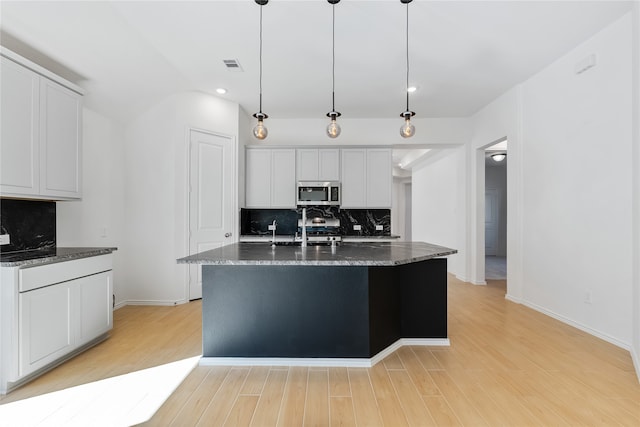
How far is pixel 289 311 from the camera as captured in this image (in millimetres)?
2654

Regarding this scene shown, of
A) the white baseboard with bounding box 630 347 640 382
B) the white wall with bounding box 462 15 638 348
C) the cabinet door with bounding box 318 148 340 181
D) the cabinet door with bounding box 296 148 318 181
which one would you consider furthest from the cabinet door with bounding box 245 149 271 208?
the white baseboard with bounding box 630 347 640 382

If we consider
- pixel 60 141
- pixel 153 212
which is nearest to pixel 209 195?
pixel 153 212

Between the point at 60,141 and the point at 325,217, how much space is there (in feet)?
12.4

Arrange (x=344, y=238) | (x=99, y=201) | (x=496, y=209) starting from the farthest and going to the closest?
(x=496, y=209) < (x=344, y=238) < (x=99, y=201)

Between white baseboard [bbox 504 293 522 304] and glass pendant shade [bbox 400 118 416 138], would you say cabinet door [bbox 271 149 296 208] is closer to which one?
glass pendant shade [bbox 400 118 416 138]

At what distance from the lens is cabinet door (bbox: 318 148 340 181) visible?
217 inches

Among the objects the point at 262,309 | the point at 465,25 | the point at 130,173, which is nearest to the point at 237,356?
the point at 262,309

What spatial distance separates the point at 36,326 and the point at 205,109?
3.31m

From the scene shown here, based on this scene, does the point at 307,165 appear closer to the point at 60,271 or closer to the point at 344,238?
the point at 344,238

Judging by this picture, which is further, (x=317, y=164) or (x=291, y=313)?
(x=317, y=164)

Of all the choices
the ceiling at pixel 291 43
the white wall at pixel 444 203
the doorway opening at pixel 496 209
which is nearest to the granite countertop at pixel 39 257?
the ceiling at pixel 291 43

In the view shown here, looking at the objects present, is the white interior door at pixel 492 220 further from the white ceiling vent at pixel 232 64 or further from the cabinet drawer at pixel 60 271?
the cabinet drawer at pixel 60 271

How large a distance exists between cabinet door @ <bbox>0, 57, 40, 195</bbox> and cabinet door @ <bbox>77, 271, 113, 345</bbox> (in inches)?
35.4

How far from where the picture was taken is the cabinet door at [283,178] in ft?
18.0
